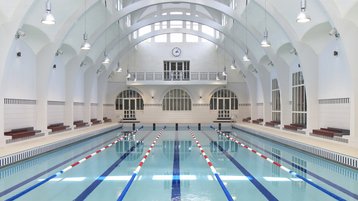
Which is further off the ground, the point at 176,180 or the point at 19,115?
the point at 19,115

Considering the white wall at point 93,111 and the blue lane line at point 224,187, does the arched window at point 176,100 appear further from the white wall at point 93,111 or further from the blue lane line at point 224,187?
the blue lane line at point 224,187

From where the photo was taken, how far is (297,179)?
7047mm

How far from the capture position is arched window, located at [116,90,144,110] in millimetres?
28219

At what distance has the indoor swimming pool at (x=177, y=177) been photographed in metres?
5.70

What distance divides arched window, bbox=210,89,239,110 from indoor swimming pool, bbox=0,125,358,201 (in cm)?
1720

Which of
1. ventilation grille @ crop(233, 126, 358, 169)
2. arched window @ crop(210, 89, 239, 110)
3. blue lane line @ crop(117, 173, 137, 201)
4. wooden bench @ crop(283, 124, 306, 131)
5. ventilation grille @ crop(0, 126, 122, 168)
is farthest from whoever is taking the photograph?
arched window @ crop(210, 89, 239, 110)

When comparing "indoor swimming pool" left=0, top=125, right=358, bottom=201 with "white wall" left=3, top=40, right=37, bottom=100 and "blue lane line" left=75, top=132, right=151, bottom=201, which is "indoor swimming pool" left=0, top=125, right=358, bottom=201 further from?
"white wall" left=3, top=40, right=37, bottom=100

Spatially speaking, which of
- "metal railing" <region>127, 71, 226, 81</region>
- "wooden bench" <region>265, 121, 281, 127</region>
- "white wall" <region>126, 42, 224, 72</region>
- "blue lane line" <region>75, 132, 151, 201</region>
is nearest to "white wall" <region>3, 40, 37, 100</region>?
"blue lane line" <region>75, 132, 151, 201</region>

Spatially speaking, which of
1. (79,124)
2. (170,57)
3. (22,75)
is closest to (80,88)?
(79,124)

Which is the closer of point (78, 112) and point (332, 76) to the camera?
point (332, 76)

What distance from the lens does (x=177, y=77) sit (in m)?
27.6

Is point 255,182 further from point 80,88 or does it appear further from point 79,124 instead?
point 80,88

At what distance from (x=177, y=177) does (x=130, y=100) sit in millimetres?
21471

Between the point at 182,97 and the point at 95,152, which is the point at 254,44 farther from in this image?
the point at 95,152
